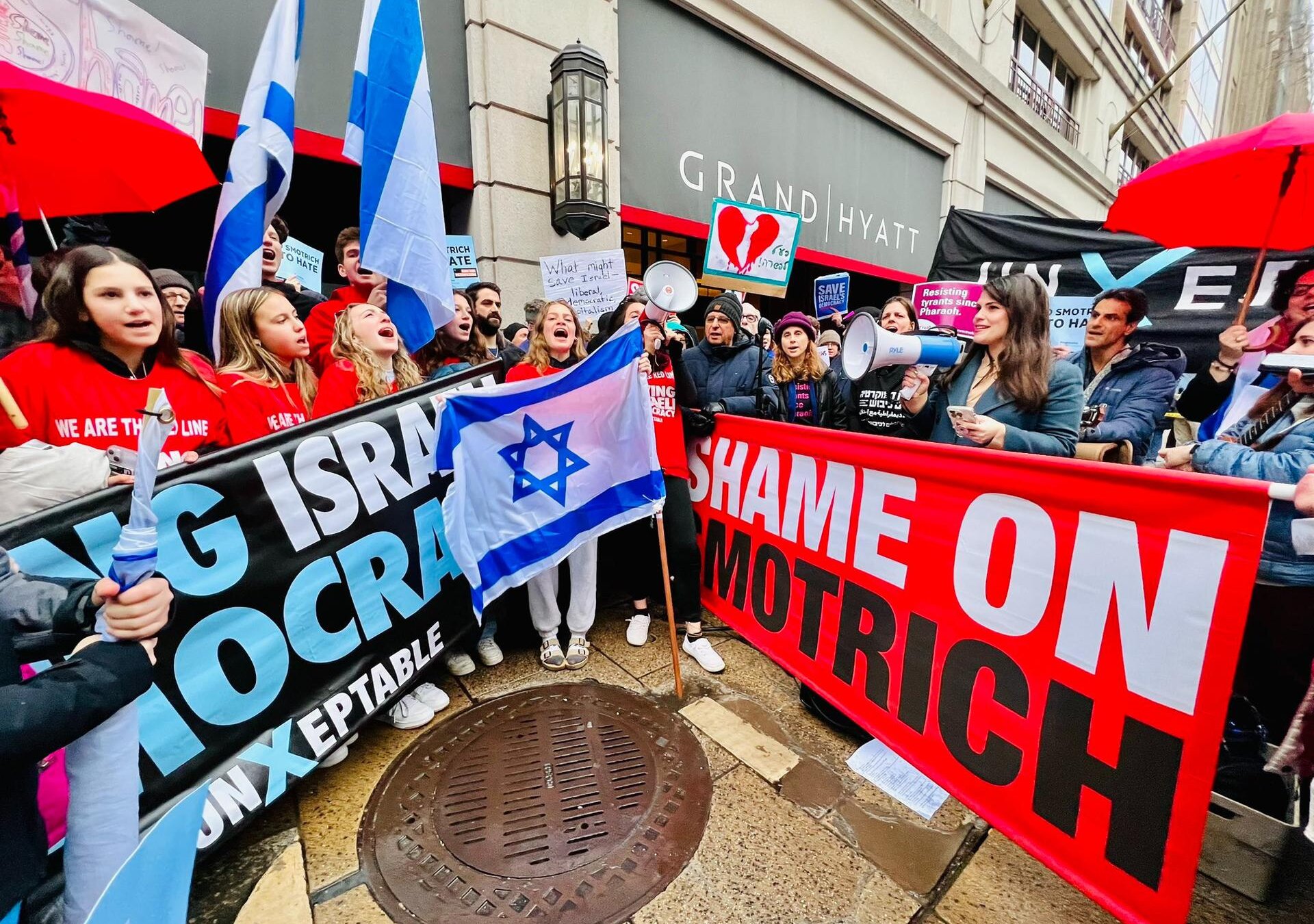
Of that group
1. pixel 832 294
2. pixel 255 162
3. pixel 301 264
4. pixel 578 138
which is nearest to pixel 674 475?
pixel 255 162

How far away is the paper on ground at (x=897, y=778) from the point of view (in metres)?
2.12

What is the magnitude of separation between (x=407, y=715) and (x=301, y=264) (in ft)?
12.3

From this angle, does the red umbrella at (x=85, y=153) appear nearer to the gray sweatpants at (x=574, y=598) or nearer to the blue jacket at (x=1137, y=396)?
the gray sweatpants at (x=574, y=598)

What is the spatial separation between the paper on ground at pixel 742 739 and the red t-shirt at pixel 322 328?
9.39 ft

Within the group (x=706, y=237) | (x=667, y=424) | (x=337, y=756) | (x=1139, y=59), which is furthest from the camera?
(x=1139, y=59)

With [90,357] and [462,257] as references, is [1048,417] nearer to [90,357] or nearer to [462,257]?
[90,357]

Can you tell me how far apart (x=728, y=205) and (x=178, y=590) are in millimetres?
4358

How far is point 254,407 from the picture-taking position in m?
2.36

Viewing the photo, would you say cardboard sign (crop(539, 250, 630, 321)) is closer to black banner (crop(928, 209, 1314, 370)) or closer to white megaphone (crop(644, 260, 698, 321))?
white megaphone (crop(644, 260, 698, 321))

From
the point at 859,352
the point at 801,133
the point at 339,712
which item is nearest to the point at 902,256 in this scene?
the point at 801,133

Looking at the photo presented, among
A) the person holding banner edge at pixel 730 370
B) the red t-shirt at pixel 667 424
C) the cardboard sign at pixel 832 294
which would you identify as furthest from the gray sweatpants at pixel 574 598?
the cardboard sign at pixel 832 294

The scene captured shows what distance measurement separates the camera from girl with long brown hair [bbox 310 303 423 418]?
2.66 m

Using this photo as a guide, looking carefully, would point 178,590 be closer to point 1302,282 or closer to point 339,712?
point 339,712

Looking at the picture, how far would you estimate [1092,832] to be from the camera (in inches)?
63.3
